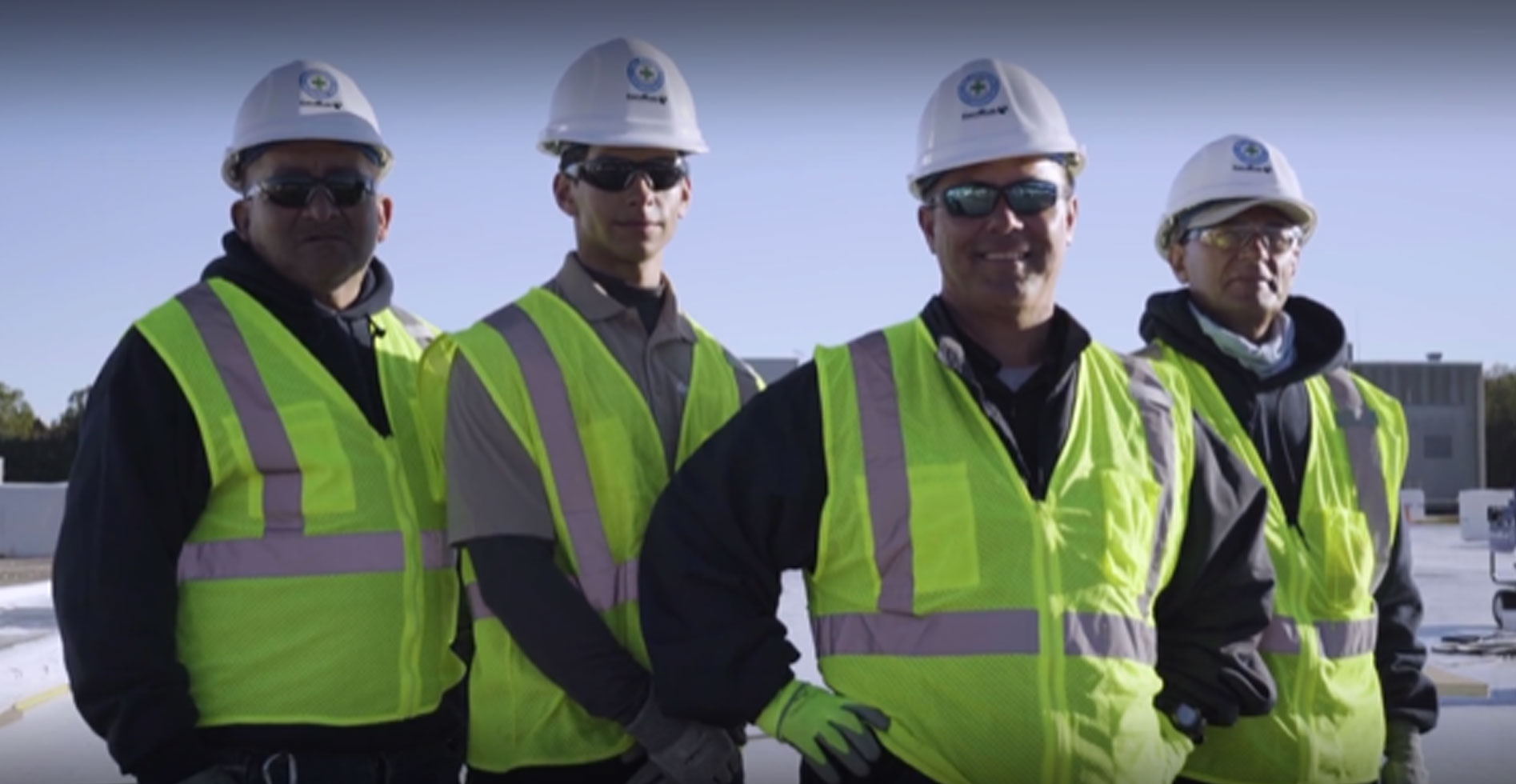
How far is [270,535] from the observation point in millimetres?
3568

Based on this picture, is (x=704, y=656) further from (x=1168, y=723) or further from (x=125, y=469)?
(x=125, y=469)

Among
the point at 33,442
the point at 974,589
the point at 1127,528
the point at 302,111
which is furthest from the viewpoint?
the point at 33,442

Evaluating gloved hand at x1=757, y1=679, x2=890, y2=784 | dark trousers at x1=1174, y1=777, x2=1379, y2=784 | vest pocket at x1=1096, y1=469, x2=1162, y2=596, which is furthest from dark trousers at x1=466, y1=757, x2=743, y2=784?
dark trousers at x1=1174, y1=777, x2=1379, y2=784

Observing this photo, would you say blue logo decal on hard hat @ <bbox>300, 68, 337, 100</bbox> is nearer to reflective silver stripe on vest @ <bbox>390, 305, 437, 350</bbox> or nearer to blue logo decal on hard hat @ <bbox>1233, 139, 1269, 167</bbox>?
reflective silver stripe on vest @ <bbox>390, 305, 437, 350</bbox>

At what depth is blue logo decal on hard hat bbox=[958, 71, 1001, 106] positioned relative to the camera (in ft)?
10.8

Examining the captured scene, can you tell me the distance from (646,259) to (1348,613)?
1940mm

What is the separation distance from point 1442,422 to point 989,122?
51.0 m

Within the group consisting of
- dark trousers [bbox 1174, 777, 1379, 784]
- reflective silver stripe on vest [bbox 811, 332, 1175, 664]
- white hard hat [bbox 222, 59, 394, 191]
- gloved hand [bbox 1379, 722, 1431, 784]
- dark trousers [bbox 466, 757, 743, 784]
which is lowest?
gloved hand [bbox 1379, 722, 1431, 784]

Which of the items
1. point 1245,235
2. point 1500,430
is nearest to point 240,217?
point 1245,235

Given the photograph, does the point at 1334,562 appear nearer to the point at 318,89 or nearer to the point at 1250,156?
the point at 1250,156

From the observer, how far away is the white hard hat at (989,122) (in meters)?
3.24

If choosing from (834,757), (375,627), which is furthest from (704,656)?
(375,627)

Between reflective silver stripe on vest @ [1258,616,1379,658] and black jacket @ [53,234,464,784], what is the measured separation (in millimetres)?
2030

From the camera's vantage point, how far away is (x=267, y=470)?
3.57 meters
